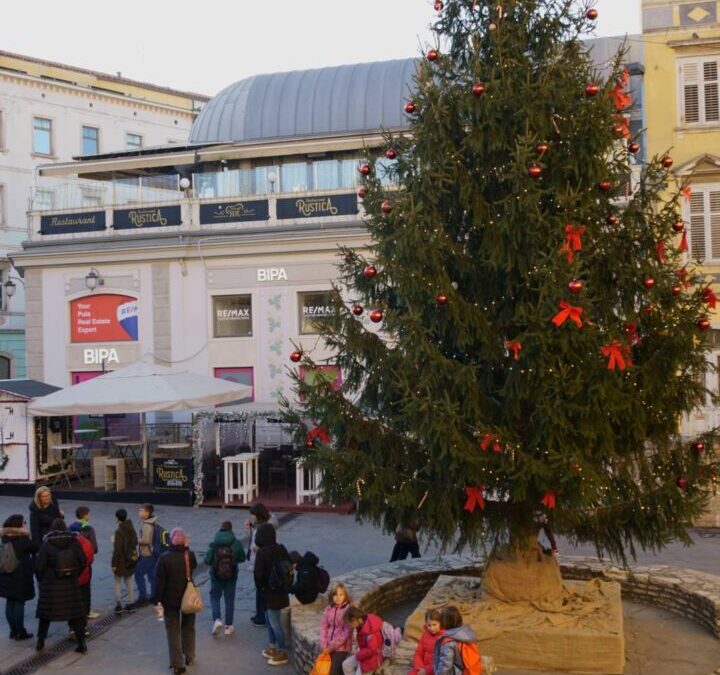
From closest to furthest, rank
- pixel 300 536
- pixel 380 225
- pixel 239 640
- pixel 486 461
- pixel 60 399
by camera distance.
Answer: pixel 486 461 → pixel 380 225 → pixel 239 640 → pixel 300 536 → pixel 60 399

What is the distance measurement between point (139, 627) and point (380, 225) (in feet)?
19.1

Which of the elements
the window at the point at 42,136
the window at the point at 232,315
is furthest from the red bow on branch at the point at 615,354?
the window at the point at 42,136

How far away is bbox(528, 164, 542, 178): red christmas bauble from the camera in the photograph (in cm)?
900

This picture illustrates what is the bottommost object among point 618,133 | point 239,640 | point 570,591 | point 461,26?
point 239,640

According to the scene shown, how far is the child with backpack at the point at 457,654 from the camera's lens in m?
7.55

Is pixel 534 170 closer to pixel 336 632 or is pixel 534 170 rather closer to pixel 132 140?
pixel 336 632

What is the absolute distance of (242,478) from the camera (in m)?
20.2

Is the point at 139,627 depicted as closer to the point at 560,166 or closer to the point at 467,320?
the point at 467,320

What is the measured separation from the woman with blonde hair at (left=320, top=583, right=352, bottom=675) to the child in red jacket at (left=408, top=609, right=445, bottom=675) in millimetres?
1001

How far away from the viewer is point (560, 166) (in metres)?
9.45

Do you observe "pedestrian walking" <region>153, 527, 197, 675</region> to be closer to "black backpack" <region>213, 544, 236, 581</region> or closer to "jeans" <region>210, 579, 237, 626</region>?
"black backpack" <region>213, 544, 236, 581</region>

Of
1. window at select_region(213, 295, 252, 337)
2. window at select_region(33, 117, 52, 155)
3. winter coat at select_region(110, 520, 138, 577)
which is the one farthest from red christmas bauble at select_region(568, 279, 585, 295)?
window at select_region(33, 117, 52, 155)

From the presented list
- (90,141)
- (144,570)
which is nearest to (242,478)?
(144,570)

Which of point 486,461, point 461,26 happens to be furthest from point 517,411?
point 461,26
